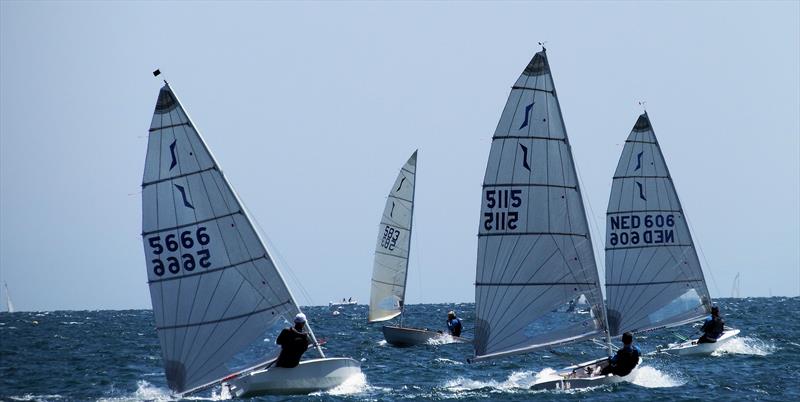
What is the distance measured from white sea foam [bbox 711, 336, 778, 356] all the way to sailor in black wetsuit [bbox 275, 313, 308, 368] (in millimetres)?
15652

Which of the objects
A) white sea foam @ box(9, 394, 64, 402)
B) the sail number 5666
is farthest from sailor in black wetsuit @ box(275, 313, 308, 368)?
white sea foam @ box(9, 394, 64, 402)

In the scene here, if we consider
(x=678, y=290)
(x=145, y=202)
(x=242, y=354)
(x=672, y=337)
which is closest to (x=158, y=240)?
(x=145, y=202)

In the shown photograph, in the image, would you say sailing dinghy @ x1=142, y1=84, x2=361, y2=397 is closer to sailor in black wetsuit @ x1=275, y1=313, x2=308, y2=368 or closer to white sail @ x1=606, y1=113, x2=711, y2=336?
sailor in black wetsuit @ x1=275, y1=313, x2=308, y2=368

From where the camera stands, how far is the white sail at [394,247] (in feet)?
167

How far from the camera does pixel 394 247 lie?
2014 inches

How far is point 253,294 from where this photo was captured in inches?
1004

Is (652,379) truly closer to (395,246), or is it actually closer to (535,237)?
(535,237)

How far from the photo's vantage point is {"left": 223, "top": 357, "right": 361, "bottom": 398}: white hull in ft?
81.8

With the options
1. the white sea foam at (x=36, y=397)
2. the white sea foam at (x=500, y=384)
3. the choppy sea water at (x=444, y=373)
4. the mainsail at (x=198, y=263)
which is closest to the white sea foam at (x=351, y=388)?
the choppy sea water at (x=444, y=373)

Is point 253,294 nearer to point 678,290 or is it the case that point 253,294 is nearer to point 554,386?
point 554,386

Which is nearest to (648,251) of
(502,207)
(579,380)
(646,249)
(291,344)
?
(646,249)

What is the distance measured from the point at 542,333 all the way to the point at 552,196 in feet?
10.3

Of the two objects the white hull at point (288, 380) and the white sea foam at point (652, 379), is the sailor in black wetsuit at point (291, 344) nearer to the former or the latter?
the white hull at point (288, 380)

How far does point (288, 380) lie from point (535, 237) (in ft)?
20.9
